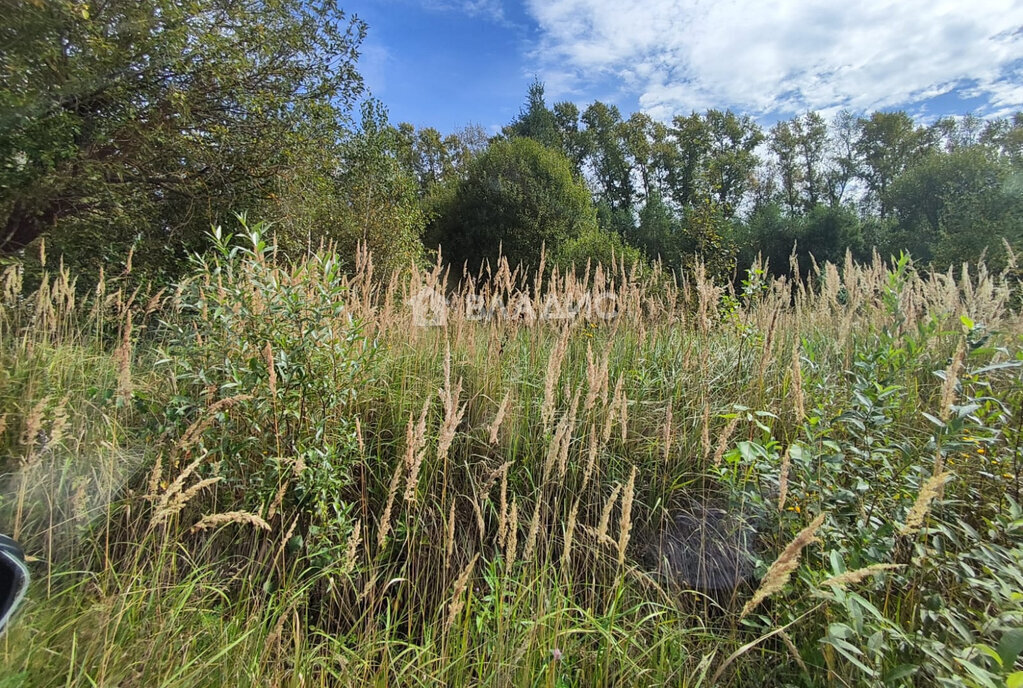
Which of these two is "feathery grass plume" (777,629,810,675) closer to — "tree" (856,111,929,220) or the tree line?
the tree line

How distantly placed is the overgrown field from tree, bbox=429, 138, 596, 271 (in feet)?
42.1

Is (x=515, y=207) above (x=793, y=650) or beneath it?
above

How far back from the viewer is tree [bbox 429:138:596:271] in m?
15.6

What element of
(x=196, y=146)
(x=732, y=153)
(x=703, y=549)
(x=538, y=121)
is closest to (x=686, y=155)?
(x=732, y=153)

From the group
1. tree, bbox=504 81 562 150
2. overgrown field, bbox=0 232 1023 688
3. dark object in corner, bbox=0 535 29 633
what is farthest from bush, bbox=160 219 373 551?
tree, bbox=504 81 562 150

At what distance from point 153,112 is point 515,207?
11.7m

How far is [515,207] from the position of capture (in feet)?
51.6

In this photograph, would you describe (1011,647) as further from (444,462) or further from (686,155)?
(686,155)

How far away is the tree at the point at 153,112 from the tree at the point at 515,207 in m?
9.69

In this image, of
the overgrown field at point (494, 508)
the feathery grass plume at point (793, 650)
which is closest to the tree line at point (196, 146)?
the overgrown field at point (494, 508)

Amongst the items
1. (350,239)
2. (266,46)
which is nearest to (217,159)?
(266,46)

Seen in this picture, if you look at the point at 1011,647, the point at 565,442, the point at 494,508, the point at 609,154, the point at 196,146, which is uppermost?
the point at 609,154

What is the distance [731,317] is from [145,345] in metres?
3.87

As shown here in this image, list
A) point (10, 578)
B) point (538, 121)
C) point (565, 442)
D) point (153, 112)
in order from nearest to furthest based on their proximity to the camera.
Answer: point (10, 578), point (565, 442), point (153, 112), point (538, 121)
